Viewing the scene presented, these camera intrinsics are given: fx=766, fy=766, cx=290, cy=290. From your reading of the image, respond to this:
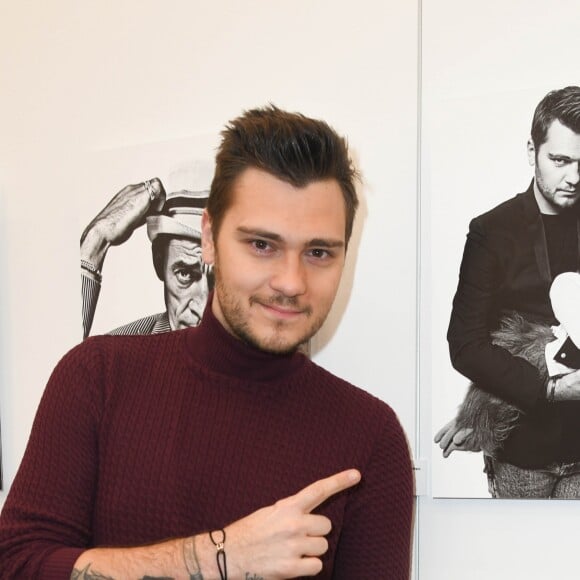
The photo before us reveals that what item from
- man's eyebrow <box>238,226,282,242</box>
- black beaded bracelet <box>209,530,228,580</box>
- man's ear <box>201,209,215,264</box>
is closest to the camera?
black beaded bracelet <box>209,530,228,580</box>

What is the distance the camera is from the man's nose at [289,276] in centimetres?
113

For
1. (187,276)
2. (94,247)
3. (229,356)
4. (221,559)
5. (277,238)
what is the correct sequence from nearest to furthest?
(221,559), (277,238), (229,356), (187,276), (94,247)

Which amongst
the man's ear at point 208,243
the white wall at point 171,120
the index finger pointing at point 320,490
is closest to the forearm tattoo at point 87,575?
the index finger pointing at point 320,490

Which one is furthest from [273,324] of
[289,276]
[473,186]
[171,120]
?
[171,120]

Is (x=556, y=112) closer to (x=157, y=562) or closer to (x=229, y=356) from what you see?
(x=229, y=356)

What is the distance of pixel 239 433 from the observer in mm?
1238

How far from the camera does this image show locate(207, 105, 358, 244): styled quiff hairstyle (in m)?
1.17

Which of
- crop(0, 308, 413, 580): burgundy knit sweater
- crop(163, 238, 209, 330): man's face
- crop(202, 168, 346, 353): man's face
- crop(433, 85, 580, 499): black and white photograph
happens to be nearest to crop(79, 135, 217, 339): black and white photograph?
crop(163, 238, 209, 330): man's face

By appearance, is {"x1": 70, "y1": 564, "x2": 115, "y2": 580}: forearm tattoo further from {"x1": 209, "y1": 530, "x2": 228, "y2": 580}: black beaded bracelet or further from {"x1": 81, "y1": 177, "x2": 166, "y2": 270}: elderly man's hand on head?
{"x1": 81, "y1": 177, "x2": 166, "y2": 270}: elderly man's hand on head

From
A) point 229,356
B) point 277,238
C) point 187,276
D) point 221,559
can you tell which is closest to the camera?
point 221,559

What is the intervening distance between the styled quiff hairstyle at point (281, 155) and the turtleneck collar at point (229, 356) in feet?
0.52

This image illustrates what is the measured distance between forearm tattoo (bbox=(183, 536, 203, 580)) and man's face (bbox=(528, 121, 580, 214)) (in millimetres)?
775

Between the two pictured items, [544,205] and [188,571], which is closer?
[188,571]

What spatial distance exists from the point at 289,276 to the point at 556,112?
541mm
